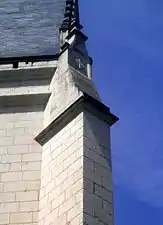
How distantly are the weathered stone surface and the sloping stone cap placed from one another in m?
1.82

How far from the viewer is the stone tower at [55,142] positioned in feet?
19.1

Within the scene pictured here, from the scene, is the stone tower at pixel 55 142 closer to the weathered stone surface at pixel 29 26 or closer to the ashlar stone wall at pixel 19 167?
the ashlar stone wall at pixel 19 167

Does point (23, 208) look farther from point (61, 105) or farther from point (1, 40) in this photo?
point (1, 40)

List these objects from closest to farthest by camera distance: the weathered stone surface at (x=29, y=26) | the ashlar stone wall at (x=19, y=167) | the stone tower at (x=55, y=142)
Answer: the stone tower at (x=55, y=142)
the ashlar stone wall at (x=19, y=167)
the weathered stone surface at (x=29, y=26)

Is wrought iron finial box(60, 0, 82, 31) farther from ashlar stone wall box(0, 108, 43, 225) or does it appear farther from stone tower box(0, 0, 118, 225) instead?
ashlar stone wall box(0, 108, 43, 225)

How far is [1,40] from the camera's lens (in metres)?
8.92

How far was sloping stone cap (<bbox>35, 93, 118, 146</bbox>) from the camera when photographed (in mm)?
6414

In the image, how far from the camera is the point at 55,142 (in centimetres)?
655

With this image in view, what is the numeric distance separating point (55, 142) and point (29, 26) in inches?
126

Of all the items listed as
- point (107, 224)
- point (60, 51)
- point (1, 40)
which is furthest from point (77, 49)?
point (107, 224)

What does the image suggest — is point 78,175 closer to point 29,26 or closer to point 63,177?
point 63,177

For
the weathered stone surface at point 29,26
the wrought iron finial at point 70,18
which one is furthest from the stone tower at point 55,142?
the weathered stone surface at point 29,26

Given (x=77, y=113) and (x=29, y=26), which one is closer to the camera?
(x=77, y=113)

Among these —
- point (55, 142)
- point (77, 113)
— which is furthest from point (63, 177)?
point (77, 113)
